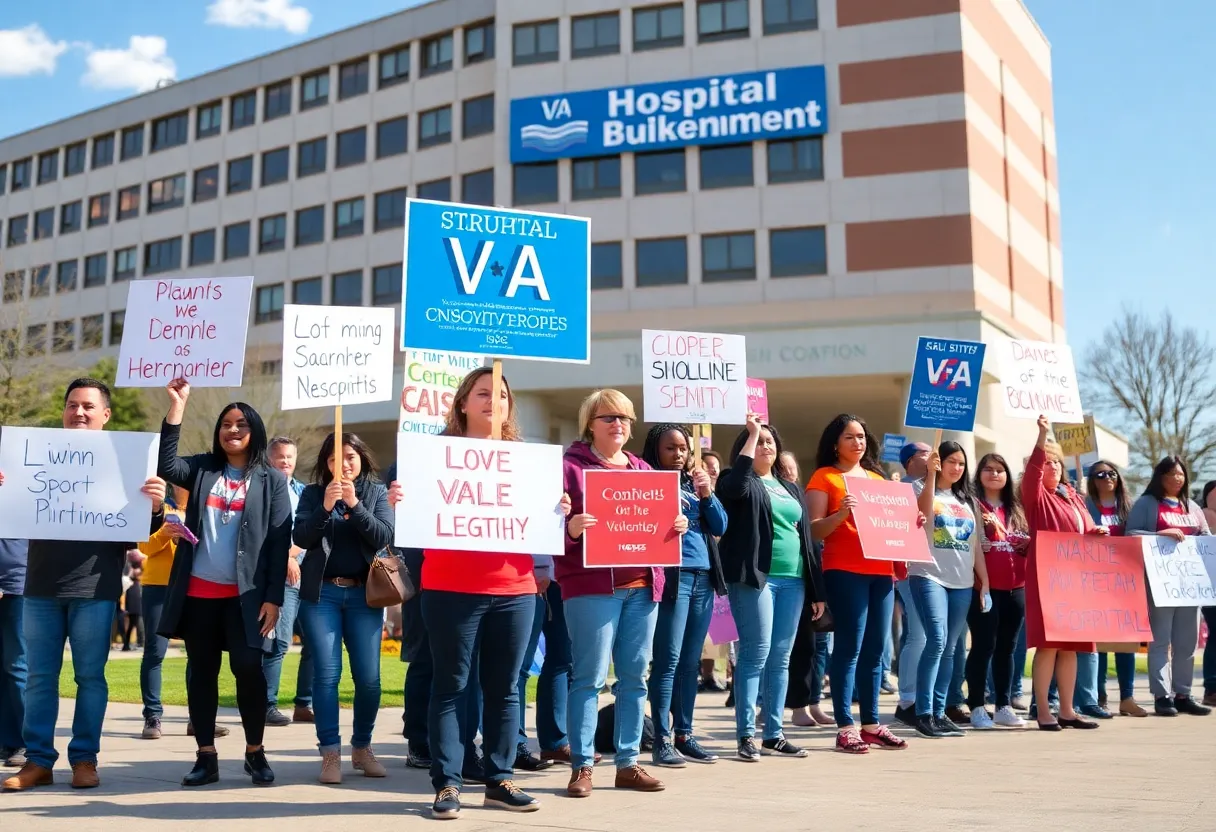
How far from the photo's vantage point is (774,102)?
3341cm

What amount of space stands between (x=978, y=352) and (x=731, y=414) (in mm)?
2799

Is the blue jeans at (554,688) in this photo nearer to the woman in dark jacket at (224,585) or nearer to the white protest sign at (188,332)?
the woman in dark jacket at (224,585)

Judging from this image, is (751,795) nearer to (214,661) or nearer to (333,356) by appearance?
(214,661)

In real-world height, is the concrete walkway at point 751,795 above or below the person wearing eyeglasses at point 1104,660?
below

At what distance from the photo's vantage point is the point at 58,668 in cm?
657

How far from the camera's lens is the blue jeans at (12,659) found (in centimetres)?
707

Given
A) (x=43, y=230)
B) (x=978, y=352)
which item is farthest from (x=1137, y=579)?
(x=43, y=230)

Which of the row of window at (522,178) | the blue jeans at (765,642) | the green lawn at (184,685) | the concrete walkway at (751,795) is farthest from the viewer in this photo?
the row of window at (522,178)

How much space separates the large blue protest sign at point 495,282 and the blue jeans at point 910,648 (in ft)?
11.7

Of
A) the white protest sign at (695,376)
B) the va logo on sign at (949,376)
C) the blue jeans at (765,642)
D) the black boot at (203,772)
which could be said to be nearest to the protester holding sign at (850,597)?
the blue jeans at (765,642)

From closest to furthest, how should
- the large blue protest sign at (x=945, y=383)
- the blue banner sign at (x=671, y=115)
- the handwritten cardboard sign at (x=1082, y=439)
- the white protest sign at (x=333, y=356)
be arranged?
the white protest sign at (x=333, y=356)
the large blue protest sign at (x=945, y=383)
the handwritten cardboard sign at (x=1082, y=439)
the blue banner sign at (x=671, y=115)

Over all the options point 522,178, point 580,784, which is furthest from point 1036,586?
point 522,178

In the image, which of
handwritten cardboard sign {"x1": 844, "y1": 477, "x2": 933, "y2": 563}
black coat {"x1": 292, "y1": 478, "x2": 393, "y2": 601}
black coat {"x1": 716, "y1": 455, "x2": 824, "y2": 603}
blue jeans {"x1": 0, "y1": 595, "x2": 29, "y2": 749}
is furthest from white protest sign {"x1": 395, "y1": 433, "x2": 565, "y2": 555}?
blue jeans {"x1": 0, "y1": 595, "x2": 29, "y2": 749}

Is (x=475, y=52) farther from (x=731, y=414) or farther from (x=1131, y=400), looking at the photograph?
(x=731, y=414)
